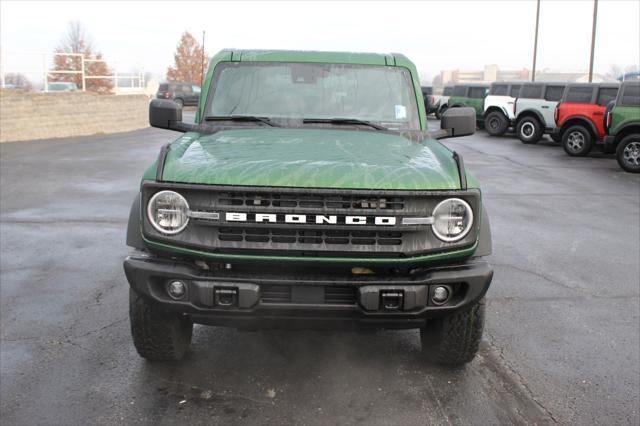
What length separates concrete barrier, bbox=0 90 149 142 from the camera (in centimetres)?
1934

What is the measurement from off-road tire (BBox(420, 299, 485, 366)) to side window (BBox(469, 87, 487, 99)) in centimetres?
2464

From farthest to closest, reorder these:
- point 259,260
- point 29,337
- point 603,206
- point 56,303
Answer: point 603,206
point 56,303
point 29,337
point 259,260

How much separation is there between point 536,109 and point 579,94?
169 inches

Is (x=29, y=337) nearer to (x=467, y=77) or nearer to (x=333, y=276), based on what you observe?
(x=333, y=276)

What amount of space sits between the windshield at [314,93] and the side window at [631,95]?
38.0ft

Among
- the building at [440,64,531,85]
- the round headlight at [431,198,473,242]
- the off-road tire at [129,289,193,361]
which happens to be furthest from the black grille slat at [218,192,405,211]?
the building at [440,64,531,85]

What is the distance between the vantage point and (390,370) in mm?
3949

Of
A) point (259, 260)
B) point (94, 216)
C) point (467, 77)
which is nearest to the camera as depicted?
point (259, 260)

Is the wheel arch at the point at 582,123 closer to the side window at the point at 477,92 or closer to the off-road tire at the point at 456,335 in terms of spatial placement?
the side window at the point at 477,92

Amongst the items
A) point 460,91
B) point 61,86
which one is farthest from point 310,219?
point 460,91

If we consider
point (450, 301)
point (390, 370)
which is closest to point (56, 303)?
point (390, 370)

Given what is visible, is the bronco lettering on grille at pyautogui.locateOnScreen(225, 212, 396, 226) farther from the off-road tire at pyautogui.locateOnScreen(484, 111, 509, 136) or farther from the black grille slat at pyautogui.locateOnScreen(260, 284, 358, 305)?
the off-road tire at pyautogui.locateOnScreen(484, 111, 509, 136)

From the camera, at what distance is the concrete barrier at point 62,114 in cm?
1934

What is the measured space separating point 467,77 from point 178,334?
14925 cm
